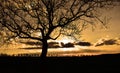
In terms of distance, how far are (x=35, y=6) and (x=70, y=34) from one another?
6251 mm

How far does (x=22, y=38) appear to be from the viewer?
3653 centimetres

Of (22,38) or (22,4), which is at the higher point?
(22,4)

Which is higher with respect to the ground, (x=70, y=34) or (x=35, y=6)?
(x=35, y=6)
